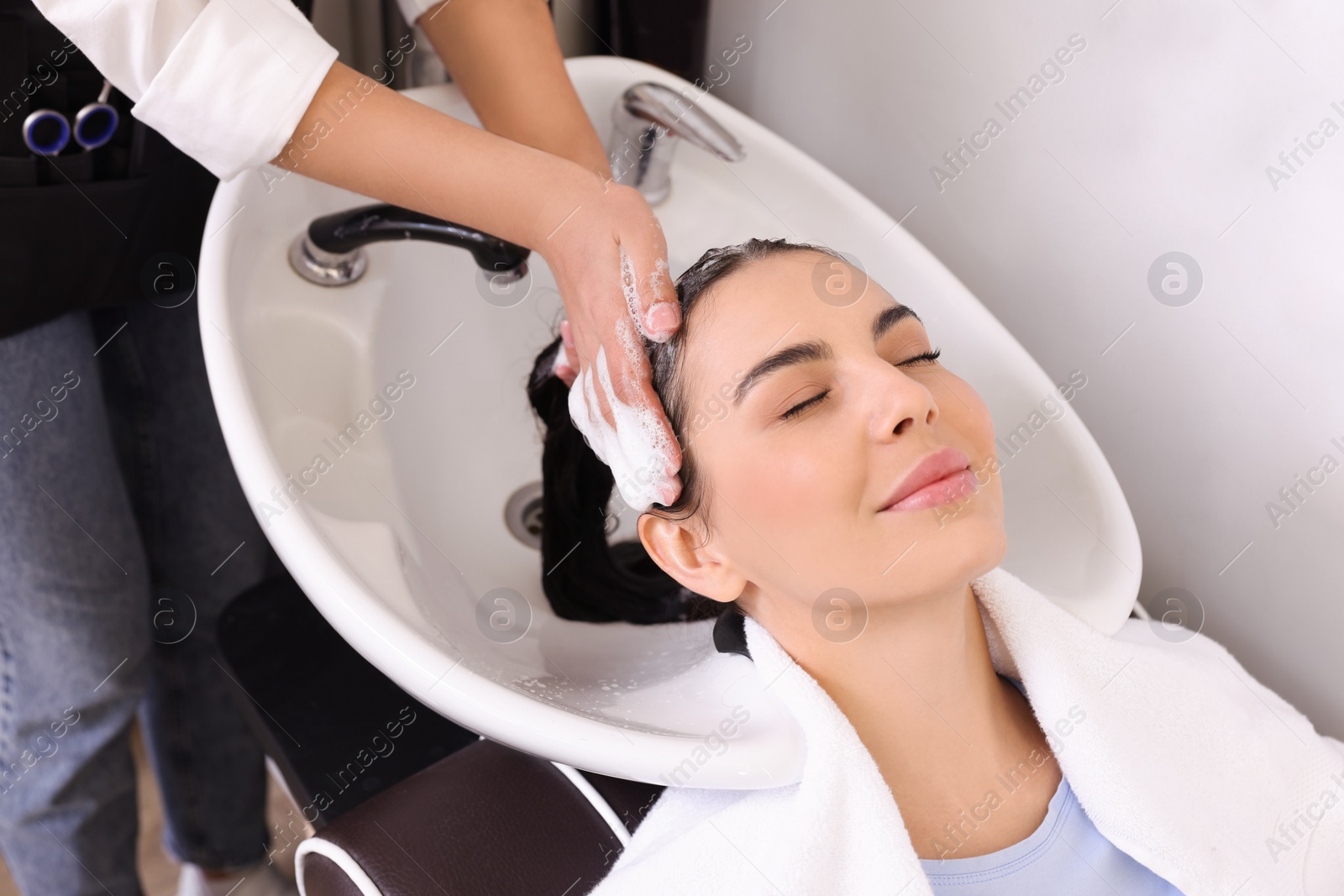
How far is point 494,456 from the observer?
1356 millimetres

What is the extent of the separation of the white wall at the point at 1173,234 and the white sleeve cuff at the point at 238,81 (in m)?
0.76

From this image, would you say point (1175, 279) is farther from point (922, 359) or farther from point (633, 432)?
point (633, 432)

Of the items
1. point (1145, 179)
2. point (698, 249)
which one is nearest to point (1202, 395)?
point (1145, 179)

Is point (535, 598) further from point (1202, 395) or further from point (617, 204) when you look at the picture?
point (1202, 395)

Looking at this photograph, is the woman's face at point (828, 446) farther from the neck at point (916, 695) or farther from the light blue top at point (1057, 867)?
the light blue top at point (1057, 867)

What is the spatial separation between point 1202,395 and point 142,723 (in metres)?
1.58

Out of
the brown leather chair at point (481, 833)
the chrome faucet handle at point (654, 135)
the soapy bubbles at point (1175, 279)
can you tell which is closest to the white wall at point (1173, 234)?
the soapy bubbles at point (1175, 279)

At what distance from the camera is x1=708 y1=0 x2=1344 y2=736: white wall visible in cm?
105

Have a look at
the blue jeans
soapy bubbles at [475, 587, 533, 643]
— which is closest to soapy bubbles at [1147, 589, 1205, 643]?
soapy bubbles at [475, 587, 533, 643]

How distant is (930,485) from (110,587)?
101cm

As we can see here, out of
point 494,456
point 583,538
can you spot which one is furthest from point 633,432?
point 494,456

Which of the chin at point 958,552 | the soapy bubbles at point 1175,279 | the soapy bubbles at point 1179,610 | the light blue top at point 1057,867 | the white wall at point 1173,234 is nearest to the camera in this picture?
the chin at point 958,552

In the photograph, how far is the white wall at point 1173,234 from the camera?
1.05 m

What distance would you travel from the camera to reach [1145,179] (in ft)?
3.86
